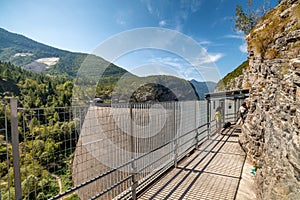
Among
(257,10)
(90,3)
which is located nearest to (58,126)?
(90,3)

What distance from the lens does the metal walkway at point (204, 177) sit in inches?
125

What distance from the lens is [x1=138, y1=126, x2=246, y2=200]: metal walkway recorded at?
3.17 meters

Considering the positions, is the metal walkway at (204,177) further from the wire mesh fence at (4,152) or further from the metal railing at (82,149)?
the wire mesh fence at (4,152)

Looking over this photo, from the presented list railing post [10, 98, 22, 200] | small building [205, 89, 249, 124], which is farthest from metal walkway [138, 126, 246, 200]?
small building [205, 89, 249, 124]

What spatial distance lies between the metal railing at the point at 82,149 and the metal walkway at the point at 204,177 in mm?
324

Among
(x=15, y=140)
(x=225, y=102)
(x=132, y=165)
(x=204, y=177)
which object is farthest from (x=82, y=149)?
(x=225, y=102)

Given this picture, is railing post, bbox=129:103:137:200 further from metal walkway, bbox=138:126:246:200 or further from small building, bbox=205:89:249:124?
small building, bbox=205:89:249:124

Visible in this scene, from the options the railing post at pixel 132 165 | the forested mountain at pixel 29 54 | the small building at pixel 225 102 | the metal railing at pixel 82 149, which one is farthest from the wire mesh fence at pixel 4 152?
the forested mountain at pixel 29 54

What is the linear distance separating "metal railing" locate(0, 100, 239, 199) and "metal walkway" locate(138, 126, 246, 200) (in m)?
0.32

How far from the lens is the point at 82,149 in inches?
85.0

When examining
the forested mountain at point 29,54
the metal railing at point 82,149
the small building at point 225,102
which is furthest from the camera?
the forested mountain at point 29,54

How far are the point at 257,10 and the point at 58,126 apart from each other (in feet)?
63.9

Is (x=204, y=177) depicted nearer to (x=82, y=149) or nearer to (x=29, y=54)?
(x=82, y=149)

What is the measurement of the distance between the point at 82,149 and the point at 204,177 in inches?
118
